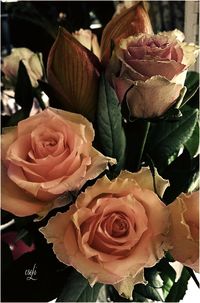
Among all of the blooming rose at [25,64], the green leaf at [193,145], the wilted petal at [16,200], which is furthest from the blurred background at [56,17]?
the wilted petal at [16,200]

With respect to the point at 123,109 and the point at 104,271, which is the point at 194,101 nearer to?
the point at 123,109

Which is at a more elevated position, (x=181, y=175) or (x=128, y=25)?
(x=128, y=25)

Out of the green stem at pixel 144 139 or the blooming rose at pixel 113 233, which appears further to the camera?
the green stem at pixel 144 139

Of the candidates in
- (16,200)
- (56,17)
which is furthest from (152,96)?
(56,17)

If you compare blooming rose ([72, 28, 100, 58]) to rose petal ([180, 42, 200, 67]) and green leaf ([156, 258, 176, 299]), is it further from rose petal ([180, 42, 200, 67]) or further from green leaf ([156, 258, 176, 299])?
green leaf ([156, 258, 176, 299])

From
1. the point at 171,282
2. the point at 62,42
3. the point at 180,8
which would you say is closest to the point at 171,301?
the point at 171,282

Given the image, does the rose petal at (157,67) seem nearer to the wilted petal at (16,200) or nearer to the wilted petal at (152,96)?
the wilted petal at (152,96)

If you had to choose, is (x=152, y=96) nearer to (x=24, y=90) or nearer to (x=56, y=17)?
(x=24, y=90)
